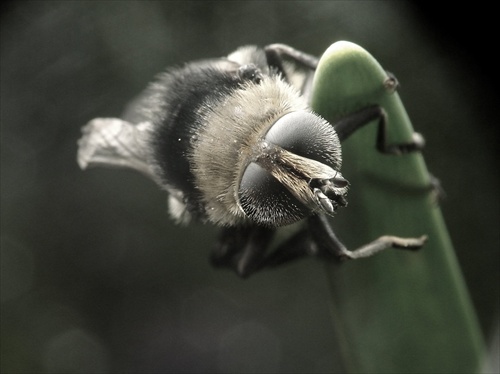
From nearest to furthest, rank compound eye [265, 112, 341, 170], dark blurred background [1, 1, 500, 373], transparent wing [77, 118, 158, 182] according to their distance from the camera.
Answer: compound eye [265, 112, 341, 170] < transparent wing [77, 118, 158, 182] < dark blurred background [1, 1, 500, 373]

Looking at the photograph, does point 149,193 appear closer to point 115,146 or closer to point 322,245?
point 115,146

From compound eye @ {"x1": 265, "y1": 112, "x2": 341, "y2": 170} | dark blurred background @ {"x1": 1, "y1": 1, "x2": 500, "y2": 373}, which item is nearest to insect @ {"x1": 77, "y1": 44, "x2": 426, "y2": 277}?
compound eye @ {"x1": 265, "y1": 112, "x2": 341, "y2": 170}

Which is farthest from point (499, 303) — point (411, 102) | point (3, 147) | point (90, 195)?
point (3, 147)

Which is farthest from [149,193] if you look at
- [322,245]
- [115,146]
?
[322,245]

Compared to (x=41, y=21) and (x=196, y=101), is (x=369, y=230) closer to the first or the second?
(x=196, y=101)

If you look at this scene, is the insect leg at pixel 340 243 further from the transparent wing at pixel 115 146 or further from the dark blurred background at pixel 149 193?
the dark blurred background at pixel 149 193

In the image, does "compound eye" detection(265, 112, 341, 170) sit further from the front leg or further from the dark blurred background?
the dark blurred background

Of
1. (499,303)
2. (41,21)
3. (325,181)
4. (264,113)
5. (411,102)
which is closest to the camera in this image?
(325,181)
